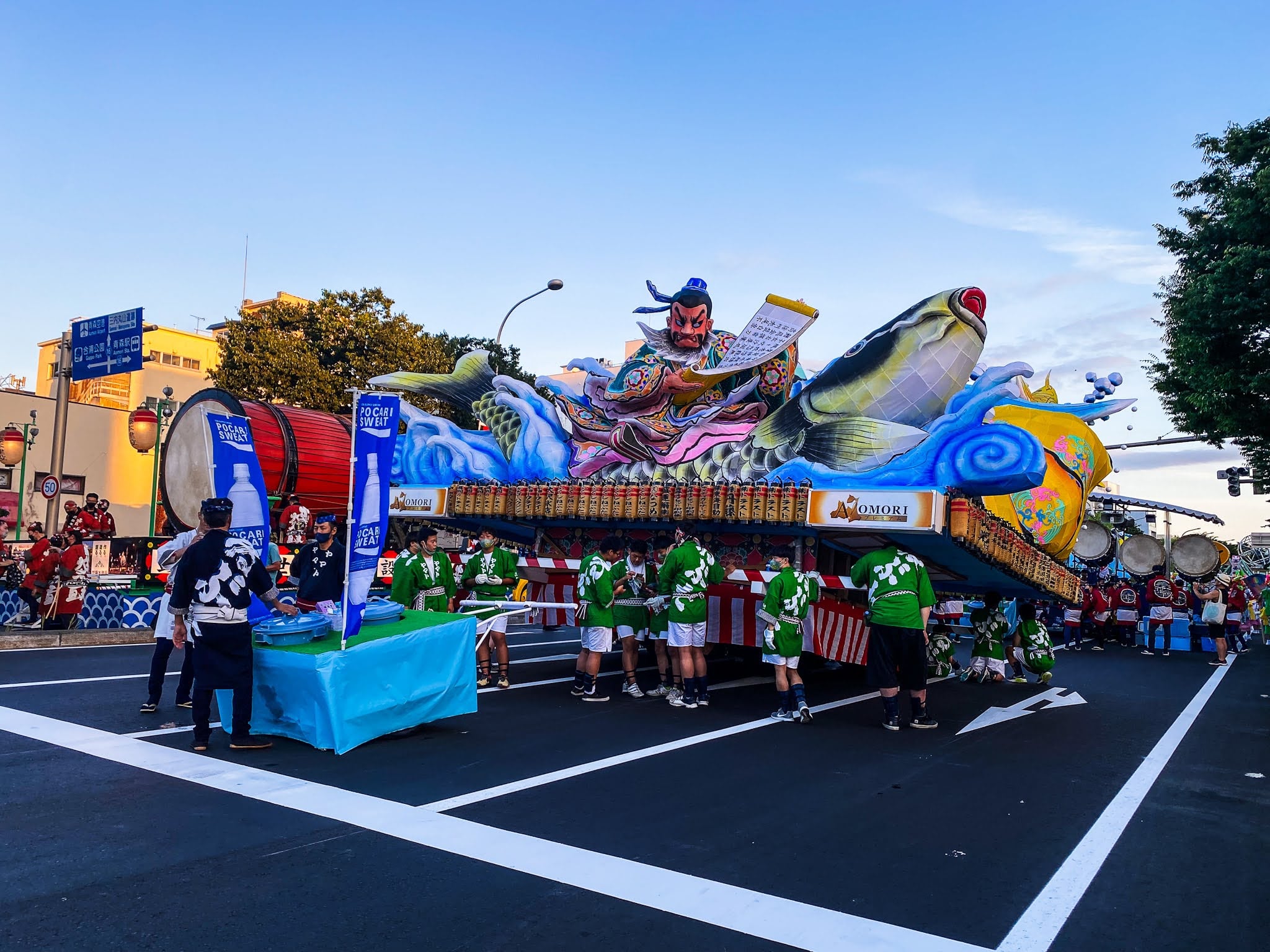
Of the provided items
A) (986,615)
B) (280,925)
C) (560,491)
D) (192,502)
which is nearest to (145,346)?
(192,502)

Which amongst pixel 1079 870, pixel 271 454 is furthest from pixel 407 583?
pixel 271 454

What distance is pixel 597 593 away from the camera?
9.64m

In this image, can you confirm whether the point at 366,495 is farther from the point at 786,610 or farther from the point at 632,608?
the point at 786,610

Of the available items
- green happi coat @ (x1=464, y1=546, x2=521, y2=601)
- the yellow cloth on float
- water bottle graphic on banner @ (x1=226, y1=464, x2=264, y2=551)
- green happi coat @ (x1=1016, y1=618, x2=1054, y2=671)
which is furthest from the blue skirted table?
the yellow cloth on float

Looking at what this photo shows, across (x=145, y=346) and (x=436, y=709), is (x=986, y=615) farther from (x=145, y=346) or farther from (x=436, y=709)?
(x=145, y=346)

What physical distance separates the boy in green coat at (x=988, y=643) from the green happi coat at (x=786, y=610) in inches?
187

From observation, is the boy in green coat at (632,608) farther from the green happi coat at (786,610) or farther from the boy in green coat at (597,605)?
the green happi coat at (786,610)

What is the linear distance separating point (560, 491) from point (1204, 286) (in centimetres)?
1121

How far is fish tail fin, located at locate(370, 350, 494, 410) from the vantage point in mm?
14109

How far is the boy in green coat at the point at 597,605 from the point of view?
9.63 m

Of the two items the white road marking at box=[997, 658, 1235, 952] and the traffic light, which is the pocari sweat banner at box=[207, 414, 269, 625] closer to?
the white road marking at box=[997, 658, 1235, 952]

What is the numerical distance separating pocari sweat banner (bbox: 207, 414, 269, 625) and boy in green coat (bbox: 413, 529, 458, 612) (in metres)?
2.31

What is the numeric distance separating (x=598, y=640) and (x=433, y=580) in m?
2.02

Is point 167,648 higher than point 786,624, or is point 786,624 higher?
point 786,624
